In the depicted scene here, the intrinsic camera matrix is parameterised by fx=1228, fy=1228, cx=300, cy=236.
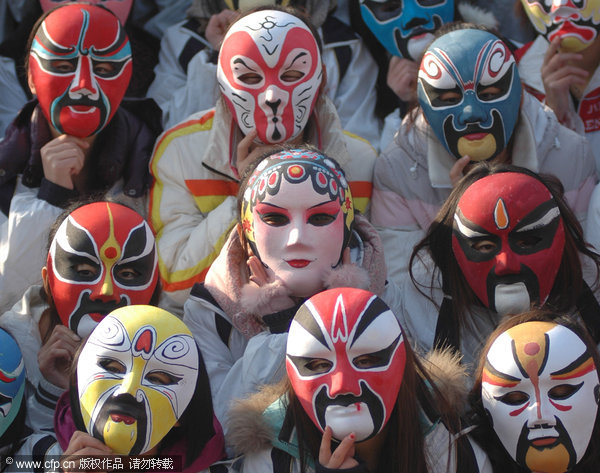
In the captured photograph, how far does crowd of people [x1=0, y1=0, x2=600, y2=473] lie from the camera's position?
12.9ft

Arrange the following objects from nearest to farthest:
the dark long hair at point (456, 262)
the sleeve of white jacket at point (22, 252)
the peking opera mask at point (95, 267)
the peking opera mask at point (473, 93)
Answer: the peking opera mask at point (95, 267)
the dark long hair at point (456, 262)
the sleeve of white jacket at point (22, 252)
the peking opera mask at point (473, 93)

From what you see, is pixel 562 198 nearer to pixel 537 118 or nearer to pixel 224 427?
pixel 537 118

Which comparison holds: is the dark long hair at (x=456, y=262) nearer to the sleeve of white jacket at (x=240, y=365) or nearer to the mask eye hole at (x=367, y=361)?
the sleeve of white jacket at (x=240, y=365)

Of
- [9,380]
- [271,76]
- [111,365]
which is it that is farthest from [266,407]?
[271,76]

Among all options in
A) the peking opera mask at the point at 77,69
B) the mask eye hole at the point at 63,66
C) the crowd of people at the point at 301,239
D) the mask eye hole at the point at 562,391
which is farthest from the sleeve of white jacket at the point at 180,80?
the mask eye hole at the point at 562,391

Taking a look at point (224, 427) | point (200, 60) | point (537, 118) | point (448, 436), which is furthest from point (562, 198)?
point (200, 60)

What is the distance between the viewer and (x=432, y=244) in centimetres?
481

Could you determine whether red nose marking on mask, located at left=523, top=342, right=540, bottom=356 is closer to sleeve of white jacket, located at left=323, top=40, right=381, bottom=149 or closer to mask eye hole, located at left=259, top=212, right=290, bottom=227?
mask eye hole, located at left=259, top=212, right=290, bottom=227

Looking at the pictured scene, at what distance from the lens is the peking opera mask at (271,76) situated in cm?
517

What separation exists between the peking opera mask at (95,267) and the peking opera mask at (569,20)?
88.8 inches

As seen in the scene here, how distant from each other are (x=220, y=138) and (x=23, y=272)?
3.38 feet

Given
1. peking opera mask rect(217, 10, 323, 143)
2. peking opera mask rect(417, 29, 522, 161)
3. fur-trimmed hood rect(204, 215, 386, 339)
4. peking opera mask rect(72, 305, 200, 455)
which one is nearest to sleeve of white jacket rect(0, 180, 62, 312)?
fur-trimmed hood rect(204, 215, 386, 339)

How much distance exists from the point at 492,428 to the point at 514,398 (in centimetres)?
16

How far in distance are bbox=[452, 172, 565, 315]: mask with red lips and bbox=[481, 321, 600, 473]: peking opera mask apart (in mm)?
503
